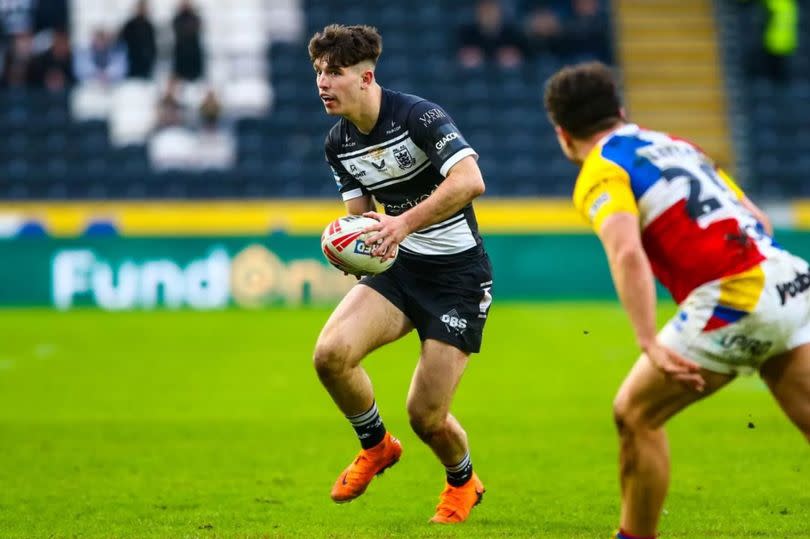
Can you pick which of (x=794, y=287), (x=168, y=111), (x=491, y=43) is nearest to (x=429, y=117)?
(x=794, y=287)

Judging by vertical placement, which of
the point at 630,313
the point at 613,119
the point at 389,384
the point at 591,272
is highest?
the point at 613,119

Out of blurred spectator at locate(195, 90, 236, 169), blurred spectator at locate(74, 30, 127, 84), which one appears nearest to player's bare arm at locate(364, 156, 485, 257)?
blurred spectator at locate(195, 90, 236, 169)

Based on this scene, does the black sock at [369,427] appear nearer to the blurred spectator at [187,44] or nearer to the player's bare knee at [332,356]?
the player's bare knee at [332,356]

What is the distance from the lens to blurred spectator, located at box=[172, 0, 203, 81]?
70.2 ft

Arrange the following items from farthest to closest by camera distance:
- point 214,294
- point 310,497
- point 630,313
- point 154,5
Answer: point 154,5, point 214,294, point 310,497, point 630,313

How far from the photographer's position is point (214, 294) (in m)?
17.9

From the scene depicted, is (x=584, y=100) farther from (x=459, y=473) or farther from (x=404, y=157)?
(x=459, y=473)

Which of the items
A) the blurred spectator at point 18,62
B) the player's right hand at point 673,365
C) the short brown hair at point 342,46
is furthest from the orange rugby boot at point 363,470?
the blurred spectator at point 18,62

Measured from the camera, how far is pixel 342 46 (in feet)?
20.9

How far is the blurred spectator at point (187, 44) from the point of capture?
70.2 ft

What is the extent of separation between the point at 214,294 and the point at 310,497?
35.6ft

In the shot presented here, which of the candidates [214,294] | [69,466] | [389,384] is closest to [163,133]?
[214,294]

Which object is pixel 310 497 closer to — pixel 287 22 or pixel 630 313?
pixel 630 313

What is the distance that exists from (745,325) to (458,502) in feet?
7.33
